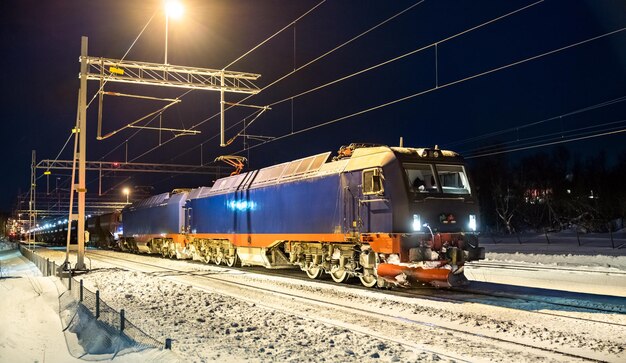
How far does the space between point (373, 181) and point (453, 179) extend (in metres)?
2.51

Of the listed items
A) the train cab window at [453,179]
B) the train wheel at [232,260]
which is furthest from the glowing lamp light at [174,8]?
the train wheel at [232,260]

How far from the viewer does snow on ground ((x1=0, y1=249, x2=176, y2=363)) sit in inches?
368

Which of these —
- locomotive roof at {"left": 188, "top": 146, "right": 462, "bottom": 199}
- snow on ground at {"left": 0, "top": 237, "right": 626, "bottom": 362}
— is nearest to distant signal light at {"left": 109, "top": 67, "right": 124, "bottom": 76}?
locomotive roof at {"left": 188, "top": 146, "right": 462, "bottom": 199}

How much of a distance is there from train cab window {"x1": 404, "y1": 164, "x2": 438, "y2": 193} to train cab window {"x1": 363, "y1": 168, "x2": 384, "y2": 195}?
769 mm

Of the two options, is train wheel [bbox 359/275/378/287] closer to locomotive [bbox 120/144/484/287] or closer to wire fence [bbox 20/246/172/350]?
locomotive [bbox 120/144/484/287]

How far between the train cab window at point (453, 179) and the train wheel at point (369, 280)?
3.29 metres

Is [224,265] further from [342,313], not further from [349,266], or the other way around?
[342,313]

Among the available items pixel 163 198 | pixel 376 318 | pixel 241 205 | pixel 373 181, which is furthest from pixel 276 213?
pixel 163 198

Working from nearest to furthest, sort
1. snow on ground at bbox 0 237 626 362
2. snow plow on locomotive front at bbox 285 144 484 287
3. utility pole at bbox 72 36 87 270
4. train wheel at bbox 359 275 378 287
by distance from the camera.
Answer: snow on ground at bbox 0 237 626 362 → snow plow on locomotive front at bbox 285 144 484 287 → train wheel at bbox 359 275 378 287 → utility pole at bbox 72 36 87 270

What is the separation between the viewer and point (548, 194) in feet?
202

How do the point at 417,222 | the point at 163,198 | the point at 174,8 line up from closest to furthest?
1. the point at 417,222
2. the point at 174,8
3. the point at 163,198

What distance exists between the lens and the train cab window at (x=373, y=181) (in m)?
15.5

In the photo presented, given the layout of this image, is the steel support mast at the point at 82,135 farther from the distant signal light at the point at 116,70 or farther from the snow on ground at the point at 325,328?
the snow on ground at the point at 325,328

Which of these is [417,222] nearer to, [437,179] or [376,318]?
[437,179]
